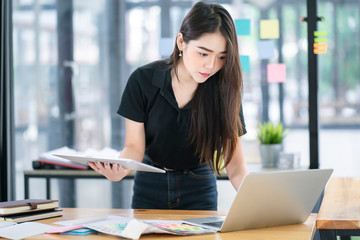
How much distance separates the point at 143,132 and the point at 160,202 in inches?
11.3

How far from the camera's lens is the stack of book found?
1.76 meters

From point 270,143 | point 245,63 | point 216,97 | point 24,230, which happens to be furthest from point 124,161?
point 245,63

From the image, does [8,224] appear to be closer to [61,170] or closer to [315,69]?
[61,170]

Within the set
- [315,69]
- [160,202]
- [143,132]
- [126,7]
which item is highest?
[126,7]

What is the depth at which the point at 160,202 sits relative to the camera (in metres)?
2.18

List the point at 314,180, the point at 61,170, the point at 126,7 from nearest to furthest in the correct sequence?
the point at 314,180 → the point at 61,170 → the point at 126,7

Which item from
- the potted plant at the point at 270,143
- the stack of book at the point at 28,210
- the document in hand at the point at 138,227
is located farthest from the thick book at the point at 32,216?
the potted plant at the point at 270,143

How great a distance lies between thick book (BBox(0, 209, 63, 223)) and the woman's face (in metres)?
0.69

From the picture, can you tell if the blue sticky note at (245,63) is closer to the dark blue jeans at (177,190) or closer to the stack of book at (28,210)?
the dark blue jeans at (177,190)

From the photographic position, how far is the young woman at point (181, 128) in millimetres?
2137

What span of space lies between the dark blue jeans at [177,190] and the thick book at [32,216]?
0.44 m

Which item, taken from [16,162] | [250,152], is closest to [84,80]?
[16,162]

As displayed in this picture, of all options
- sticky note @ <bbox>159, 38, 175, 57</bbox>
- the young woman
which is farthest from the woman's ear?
sticky note @ <bbox>159, 38, 175, 57</bbox>

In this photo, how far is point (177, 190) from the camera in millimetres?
2160
